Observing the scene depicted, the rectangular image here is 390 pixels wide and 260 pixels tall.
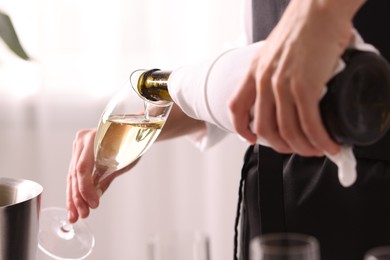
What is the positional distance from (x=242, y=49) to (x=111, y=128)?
22 cm

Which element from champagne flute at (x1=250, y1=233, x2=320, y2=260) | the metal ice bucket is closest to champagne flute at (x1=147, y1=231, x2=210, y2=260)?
champagne flute at (x1=250, y1=233, x2=320, y2=260)

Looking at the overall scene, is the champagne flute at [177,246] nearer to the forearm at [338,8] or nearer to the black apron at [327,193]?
the forearm at [338,8]

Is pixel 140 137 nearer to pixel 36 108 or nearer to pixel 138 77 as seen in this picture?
pixel 138 77

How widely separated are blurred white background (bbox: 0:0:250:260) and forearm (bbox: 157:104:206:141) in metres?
0.88

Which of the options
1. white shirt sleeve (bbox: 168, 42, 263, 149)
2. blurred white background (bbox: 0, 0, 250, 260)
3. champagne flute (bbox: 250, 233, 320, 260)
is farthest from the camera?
blurred white background (bbox: 0, 0, 250, 260)

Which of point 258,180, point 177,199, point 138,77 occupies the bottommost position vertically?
point 177,199

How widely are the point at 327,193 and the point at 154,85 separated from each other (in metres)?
0.34

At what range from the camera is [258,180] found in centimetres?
100

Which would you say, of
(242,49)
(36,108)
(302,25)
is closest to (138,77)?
(242,49)

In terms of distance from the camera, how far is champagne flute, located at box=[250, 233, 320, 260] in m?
0.48

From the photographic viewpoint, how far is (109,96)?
212 cm

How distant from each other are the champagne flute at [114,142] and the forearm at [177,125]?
0.64ft

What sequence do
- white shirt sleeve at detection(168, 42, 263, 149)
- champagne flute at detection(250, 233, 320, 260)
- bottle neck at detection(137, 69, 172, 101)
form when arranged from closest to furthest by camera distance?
→ champagne flute at detection(250, 233, 320, 260) < white shirt sleeve at detection(168, 42, 263, 149) < bottle neck at detection(137, 69, 172, 101)

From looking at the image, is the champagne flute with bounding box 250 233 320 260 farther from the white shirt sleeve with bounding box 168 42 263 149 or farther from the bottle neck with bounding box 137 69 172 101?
the bottle neck with bounding box 137 69 172 101
